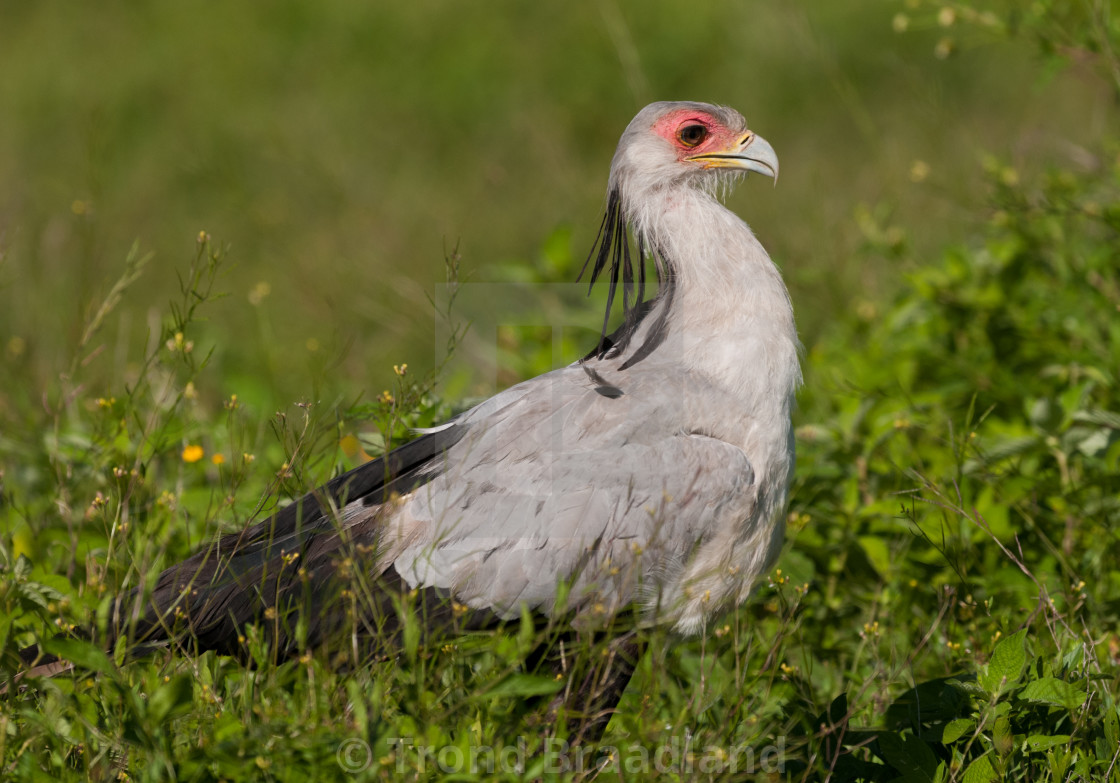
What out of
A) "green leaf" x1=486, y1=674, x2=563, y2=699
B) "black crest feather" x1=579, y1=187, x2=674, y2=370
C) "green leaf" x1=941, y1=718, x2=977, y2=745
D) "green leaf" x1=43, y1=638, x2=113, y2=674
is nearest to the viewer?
"green leaf" x1=43, y1=638, x2=113, y2=674

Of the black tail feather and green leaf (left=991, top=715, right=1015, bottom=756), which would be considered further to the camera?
the black tail feather

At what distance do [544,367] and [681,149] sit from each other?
166 cm

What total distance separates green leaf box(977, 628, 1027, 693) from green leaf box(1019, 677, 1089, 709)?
0.19 ft

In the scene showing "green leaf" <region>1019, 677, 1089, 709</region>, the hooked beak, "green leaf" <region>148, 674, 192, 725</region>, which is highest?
the hooked beak

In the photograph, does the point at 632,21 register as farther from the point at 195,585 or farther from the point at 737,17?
the point at 195,585

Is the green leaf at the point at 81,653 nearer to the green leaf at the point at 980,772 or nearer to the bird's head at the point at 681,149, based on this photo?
the green leaf at the point at 980,772

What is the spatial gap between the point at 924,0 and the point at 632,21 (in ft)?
22.4

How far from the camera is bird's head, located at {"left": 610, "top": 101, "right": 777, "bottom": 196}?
3.68 m

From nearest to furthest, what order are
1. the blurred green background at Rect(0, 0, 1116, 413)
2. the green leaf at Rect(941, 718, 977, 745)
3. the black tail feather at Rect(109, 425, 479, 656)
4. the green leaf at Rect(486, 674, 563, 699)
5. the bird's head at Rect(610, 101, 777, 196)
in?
1. the green leaf at Rect(486, 674, 563, 699)
2. the green leaf at Rect(941, 718, 977, 745)
3. the black tail feather at Rect(109, 425, 479, 656)
4. the bird's head at Rect(610, 101, 777, 196)
5. the blurred green background at Rect(0, 0, 1116, 413)

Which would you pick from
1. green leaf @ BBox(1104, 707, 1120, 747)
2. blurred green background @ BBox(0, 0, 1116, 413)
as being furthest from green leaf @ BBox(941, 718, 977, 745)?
blurred green background @ BBox(0, 0, 1116, 413)

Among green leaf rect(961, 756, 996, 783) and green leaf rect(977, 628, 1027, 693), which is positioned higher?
green leaf rect(977, 628, 1027, 693)

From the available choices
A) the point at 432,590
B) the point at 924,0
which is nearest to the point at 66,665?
the point at 432,590

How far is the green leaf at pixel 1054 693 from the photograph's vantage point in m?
2.76

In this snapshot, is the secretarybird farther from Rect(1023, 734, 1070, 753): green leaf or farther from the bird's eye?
Rect(1023, 734, 1070, 753): green leaf
